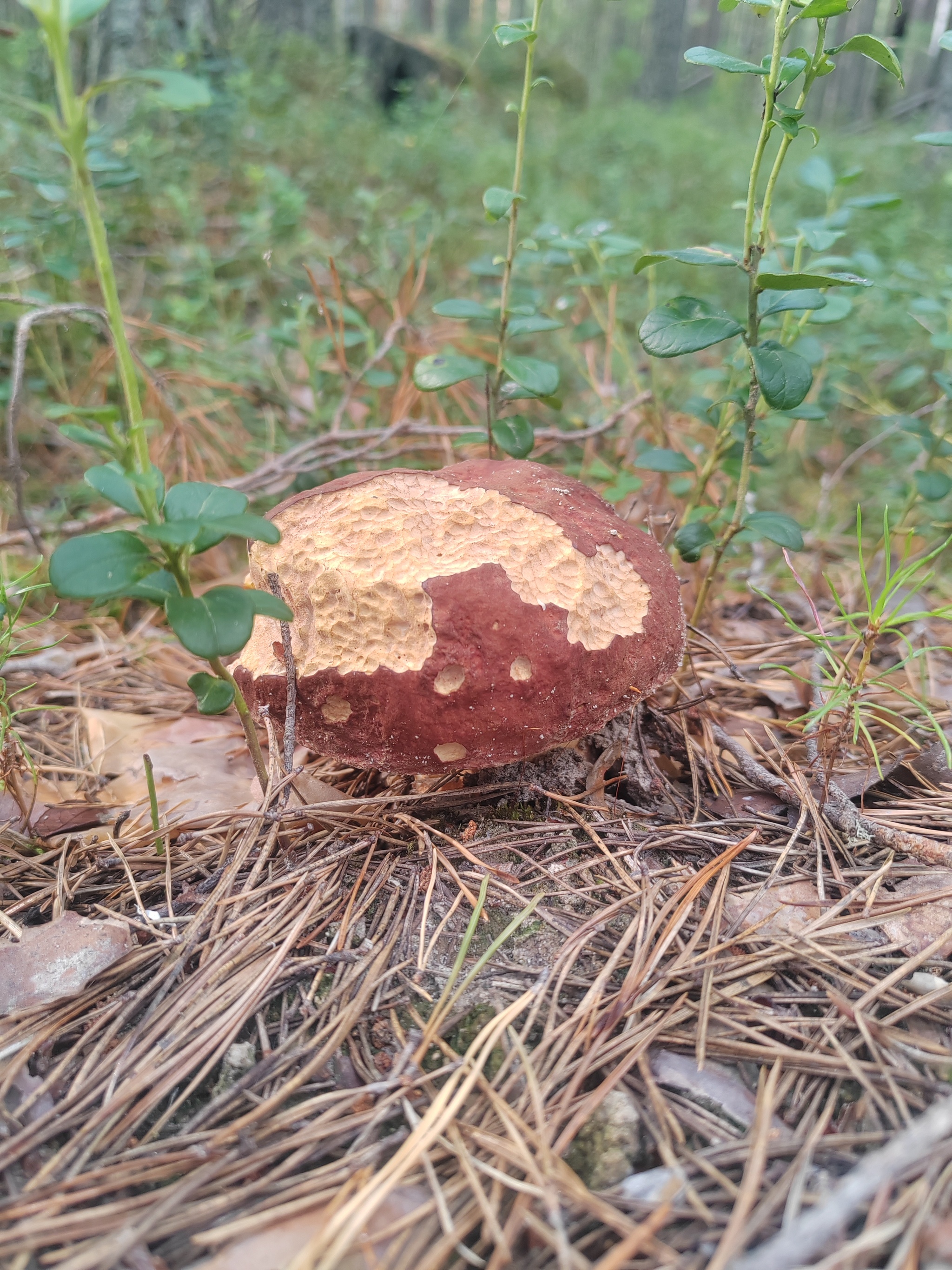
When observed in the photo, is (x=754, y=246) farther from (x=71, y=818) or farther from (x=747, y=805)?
(x=71, y=818)

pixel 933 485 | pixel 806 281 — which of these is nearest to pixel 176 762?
pixel 806 281

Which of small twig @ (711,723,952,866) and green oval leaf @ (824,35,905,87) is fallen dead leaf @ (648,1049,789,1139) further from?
green oval leaf @ (824,35,905,87)

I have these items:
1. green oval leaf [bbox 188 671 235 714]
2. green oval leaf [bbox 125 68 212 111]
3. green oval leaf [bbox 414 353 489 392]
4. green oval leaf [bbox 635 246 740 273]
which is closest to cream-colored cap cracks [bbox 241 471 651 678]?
green oval leaf [bbox 188 671 235 714]

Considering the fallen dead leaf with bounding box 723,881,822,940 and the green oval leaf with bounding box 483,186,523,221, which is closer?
the fallen dead leaf with bounding box 723,881,822,940

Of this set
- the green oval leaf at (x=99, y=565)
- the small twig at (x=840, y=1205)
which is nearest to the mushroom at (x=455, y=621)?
the green oval leaf at (x=99, y=565)

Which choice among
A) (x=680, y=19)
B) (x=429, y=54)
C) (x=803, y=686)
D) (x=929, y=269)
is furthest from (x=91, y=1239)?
(x=680, y=19)
